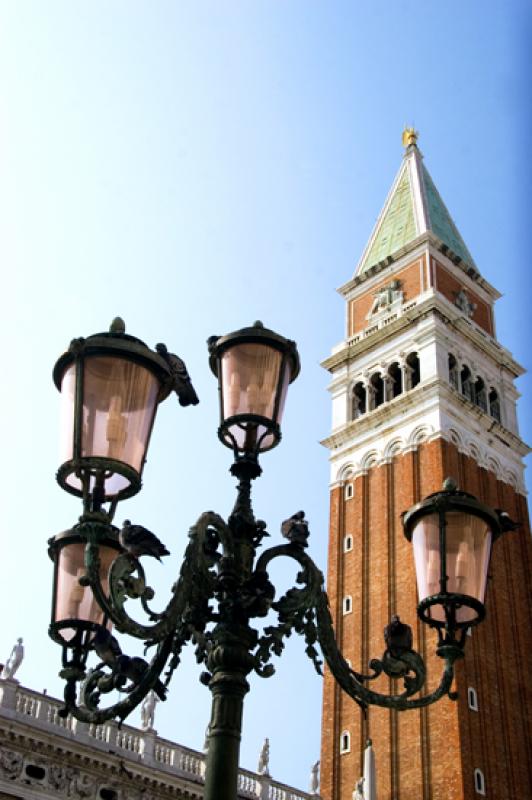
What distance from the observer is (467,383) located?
37.5 metres

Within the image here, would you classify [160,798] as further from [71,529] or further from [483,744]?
[71,529]

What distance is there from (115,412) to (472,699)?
2598cm

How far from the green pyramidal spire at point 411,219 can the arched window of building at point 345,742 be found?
19675 mm

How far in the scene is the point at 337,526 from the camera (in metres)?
36.0

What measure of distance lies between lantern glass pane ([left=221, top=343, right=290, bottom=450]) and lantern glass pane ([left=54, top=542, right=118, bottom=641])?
125cm

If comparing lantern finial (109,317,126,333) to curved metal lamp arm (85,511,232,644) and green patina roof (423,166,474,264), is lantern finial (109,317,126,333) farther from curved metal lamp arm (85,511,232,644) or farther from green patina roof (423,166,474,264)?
green patina roof (423,166,474,264)

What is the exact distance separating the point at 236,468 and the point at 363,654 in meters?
26.8

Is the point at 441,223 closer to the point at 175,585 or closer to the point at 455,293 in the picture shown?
the point at 455,293

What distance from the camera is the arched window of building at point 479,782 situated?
90.1 feet

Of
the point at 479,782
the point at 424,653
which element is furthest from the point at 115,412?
the point at 424,653

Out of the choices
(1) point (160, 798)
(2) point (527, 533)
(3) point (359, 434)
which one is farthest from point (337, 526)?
(1) point (160, 798)

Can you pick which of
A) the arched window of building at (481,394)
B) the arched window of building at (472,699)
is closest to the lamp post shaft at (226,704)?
the arched window of building at (472,699)

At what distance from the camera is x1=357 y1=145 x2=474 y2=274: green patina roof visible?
1679 inches

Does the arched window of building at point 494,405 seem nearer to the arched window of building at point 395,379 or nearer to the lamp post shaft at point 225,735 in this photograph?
the arched window of building at point 395,379
